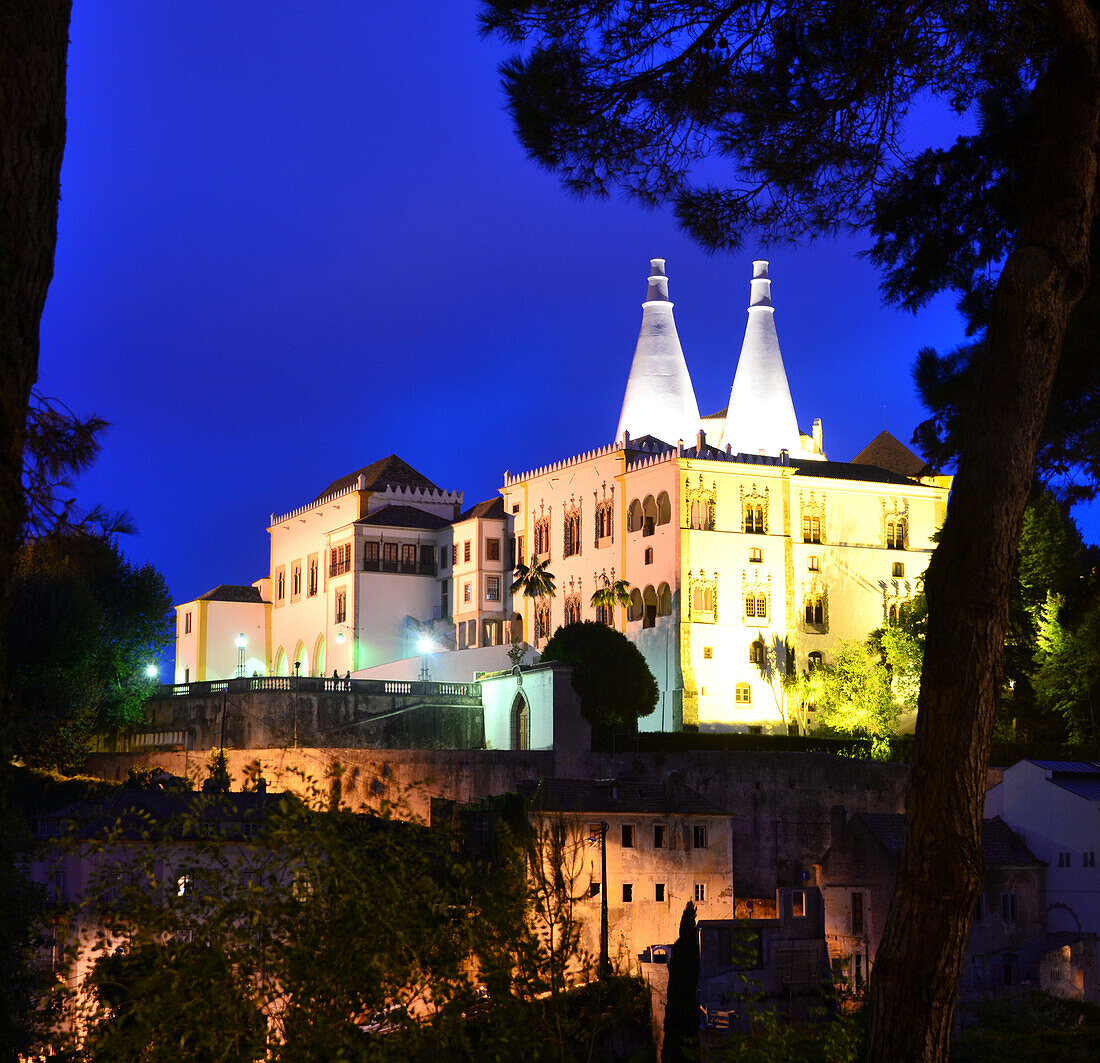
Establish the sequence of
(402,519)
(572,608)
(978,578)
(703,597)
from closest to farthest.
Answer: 1. (978,578)
2. (703,597)
3. (572,608)
4. (402,519)

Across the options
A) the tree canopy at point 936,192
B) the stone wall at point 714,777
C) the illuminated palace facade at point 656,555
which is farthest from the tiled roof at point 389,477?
the tree canopy at point 936,192

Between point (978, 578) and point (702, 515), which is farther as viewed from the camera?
point (702, 515)

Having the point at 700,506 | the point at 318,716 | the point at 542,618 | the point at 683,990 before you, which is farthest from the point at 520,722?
the point at 683,990

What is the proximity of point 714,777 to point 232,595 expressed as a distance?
31796 millimetres

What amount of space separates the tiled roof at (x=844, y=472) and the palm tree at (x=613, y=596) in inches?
279

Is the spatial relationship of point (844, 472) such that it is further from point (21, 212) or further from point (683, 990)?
point (21, 212)

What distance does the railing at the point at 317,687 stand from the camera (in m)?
45.3

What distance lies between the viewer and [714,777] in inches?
1670

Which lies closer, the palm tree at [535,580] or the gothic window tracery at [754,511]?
the gothic window tracery at [754,511]

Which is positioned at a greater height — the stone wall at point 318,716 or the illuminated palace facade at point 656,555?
the illuminated palace facade at point 656,555

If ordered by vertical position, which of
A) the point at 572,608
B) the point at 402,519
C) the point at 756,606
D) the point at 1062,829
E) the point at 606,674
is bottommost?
the point at 1062,829

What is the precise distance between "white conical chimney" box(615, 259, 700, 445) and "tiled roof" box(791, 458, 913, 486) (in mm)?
5079

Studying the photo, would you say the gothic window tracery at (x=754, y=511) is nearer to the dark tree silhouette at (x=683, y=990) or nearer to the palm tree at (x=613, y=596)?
the palm tree at (x=613, y=596)

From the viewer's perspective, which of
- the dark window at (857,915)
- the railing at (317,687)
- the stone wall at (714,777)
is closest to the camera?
the dark window at (857,915)
